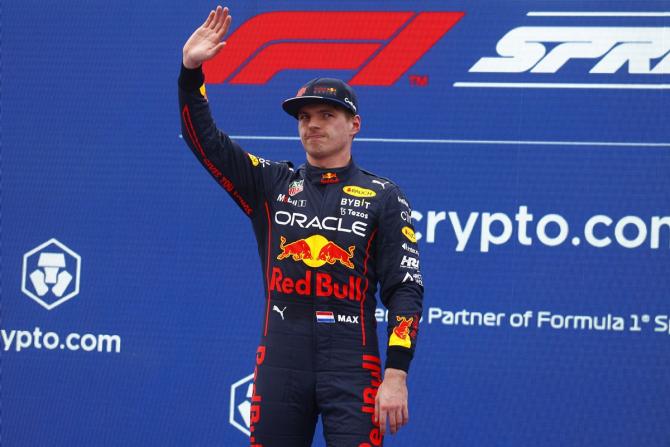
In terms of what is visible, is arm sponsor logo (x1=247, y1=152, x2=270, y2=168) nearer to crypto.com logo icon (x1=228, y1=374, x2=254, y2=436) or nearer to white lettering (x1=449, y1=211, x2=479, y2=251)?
white lettering (x1=449, y1=211, x2=479, y2=251)

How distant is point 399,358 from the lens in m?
2.11

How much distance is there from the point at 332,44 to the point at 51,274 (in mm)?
1431

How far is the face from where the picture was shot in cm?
226

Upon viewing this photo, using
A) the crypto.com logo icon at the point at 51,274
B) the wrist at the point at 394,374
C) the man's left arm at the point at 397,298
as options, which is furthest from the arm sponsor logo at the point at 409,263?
the crypto.com logo icon at the point at 51,274

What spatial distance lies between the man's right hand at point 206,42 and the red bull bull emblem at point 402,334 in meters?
0.79

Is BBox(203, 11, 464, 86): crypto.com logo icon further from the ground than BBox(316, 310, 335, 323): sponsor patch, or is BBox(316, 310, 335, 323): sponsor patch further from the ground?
BBox(203, 11, 464, 86): crypto.com logo icon

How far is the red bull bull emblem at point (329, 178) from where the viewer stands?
7.47 ft

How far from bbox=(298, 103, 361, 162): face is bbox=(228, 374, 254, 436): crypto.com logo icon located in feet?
4.49

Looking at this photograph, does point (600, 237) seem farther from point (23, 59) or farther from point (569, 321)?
point (23, 59)

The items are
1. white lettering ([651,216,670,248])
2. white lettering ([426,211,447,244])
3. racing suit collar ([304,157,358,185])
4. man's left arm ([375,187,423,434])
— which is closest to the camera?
man's left arm ([375,187,423,434])

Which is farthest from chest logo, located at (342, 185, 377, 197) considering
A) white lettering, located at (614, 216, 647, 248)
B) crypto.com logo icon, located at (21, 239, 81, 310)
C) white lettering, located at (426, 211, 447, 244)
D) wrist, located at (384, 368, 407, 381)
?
crypto.com logo icon, located at (21, 239, 81, 310)

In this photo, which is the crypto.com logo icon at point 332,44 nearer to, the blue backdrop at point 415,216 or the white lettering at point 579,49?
the blue backdrop at point 415,216

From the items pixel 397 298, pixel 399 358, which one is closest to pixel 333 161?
pixel 397 298

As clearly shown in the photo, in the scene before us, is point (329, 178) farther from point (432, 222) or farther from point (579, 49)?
point (579, 49)
